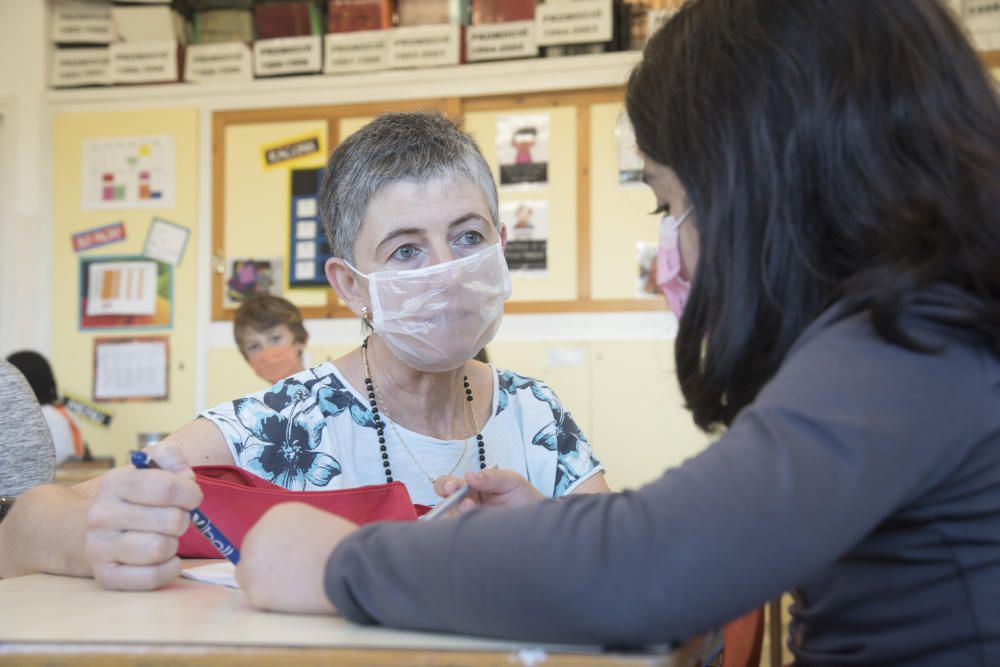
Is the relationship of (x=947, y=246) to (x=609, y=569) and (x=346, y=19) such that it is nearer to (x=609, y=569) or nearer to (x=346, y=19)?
(x=609, y=569)

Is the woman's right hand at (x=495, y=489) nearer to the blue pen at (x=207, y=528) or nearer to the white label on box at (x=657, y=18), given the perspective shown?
the blue pen at (x=207, y=528)

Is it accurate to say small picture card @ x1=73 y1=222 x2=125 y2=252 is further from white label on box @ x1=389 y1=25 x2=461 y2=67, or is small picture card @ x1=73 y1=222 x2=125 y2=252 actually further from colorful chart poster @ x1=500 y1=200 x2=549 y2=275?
colorful chart poster @ x1=500 y1=200 x2=549 y2=275

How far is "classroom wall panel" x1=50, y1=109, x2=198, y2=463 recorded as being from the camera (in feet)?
15.9

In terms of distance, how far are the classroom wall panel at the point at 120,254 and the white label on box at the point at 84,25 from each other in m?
0.39

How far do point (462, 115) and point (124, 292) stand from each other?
76.1 inches

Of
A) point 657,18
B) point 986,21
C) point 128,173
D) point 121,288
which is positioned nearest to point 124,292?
point 121,288

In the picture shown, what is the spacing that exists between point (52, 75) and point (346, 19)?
5.17 feet

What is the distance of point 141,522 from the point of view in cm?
96

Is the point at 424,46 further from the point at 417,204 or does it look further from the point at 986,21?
the point at 417,204

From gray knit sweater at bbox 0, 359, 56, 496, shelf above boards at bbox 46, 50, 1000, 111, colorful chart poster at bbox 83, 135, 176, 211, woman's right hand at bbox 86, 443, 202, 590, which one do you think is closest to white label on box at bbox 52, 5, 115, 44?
shelf above boards at bbox 46, 50, 1000, 111

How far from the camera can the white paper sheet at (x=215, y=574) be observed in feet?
3.30

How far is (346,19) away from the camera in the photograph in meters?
4.78

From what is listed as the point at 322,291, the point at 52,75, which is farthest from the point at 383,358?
the point at 52,75

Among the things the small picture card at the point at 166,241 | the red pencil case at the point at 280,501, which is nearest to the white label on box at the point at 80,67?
the small picture card at the point at 166,241
